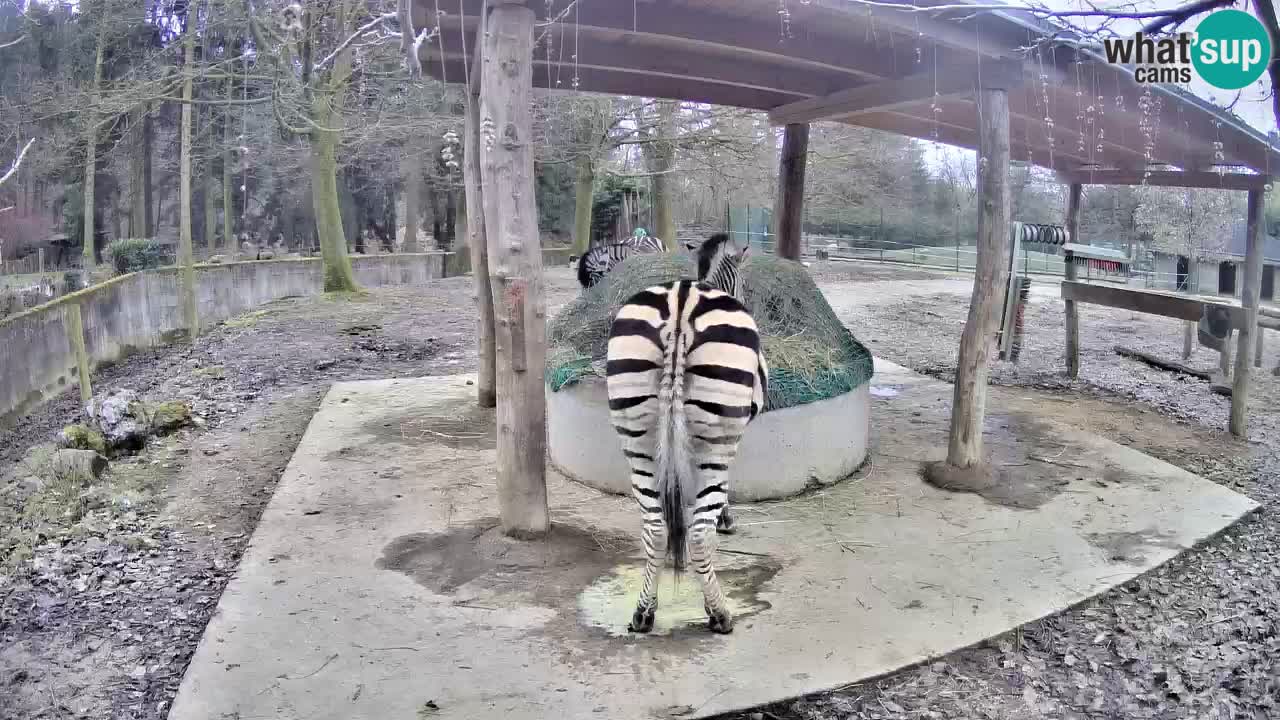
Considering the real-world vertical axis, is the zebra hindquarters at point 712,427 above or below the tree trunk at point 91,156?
below

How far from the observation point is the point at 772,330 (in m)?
6.09

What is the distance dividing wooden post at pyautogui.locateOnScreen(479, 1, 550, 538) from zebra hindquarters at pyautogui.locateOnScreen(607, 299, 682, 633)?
2.51ft

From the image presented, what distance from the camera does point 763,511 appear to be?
17.2 feet

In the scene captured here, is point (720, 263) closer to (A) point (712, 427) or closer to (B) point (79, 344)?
(A) point (712, 427)

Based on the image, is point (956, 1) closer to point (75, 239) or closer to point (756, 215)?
point (756, 215)

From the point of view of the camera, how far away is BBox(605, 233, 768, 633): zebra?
3.57m

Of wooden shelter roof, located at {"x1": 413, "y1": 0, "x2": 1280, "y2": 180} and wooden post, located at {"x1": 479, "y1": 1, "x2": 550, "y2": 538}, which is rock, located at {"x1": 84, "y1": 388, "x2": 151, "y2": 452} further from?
wooden post, located at {"x1": 479, "y1": 1, "x2": 550, "y2": 538}

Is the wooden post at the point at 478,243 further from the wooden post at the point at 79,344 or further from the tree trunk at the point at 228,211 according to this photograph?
the tree trunk at the point at 228,211

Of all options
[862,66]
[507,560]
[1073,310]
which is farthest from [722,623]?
[1073,310]

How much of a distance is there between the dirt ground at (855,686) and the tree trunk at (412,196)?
12.4 metres

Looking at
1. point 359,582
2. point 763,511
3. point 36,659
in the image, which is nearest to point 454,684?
point 359,582

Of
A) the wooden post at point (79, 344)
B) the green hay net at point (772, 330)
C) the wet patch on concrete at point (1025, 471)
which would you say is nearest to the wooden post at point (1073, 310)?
the wet patch on concrete at point (1025, 471)

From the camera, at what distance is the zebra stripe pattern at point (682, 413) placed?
3574mm

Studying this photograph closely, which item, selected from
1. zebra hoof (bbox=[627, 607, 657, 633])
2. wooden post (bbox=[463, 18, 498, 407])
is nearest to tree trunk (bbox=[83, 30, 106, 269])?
wooden post (bbox=[463, 18, 498, 407])
